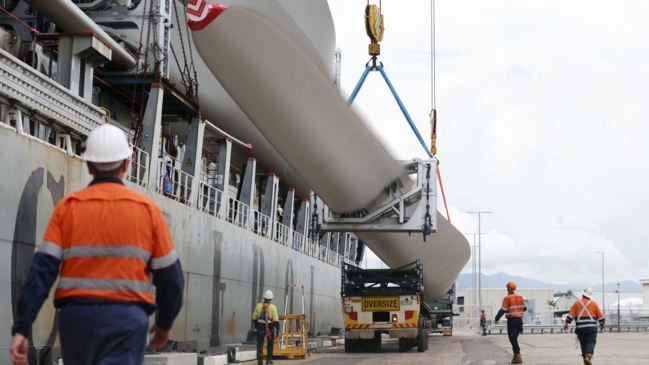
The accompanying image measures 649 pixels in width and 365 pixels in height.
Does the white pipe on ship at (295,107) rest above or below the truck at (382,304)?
above

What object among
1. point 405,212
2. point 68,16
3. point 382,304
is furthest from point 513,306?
point 68,16

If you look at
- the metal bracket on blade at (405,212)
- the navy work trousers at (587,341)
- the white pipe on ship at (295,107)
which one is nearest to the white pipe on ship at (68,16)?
the white pipe on ship at (295,107)

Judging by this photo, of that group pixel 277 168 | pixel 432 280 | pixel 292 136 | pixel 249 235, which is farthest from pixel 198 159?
pixel 277 168

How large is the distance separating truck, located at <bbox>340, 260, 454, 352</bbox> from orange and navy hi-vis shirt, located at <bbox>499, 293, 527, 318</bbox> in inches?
242

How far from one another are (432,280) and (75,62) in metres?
18.4

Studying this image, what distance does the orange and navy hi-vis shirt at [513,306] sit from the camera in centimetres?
1884

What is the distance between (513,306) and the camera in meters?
18.9

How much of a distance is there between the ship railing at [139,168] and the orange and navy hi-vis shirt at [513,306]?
8.14 meters

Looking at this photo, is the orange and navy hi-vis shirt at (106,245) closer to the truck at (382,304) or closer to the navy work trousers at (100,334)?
the navy work trousers at (100,334)

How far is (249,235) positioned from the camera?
29016 mm

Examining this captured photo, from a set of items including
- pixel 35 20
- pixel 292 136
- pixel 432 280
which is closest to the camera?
pixel 292 136

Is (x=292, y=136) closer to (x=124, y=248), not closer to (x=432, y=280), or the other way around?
(x=124, y=248)

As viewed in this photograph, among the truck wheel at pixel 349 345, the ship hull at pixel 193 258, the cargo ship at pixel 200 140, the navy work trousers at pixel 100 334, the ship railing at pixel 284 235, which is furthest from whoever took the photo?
the ship railing at pixel 284 235

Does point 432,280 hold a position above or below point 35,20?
below
